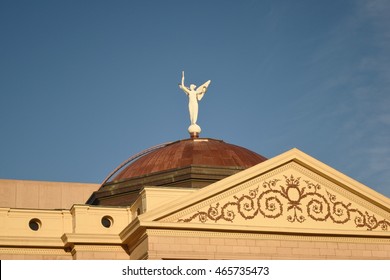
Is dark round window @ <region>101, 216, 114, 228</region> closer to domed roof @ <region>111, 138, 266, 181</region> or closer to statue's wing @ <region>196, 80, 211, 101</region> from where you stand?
domed roof @ <region>111, 138, 266, 181</region>

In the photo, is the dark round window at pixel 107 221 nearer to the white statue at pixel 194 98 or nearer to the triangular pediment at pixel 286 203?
the triangular pediment at pixel 286 203

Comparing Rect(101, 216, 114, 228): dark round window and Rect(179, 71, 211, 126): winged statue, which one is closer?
Rect(101, 216, 114, 228): dark round window

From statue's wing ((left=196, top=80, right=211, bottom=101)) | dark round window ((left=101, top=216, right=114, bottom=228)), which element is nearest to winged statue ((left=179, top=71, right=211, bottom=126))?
statue's wing ((left=196, top=80, right=211, bottom=101))

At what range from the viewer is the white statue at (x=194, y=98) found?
44.0m

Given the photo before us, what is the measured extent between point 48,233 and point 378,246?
1331cm

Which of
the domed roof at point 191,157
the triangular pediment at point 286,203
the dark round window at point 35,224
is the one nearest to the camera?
the triangular pediment at point 286,203

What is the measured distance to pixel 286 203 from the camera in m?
36.3

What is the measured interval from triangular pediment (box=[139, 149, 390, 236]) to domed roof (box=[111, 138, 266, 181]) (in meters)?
5.51

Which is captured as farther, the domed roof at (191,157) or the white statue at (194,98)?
the white statue at (194,98)

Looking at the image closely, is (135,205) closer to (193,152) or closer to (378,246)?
(193,152)

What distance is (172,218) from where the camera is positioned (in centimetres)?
3503

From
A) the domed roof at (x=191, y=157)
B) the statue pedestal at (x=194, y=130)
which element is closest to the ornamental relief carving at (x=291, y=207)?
the domed roof at (x=191, y=157)

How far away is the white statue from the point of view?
1731 inches

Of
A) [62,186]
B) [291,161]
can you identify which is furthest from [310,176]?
[62,186]
